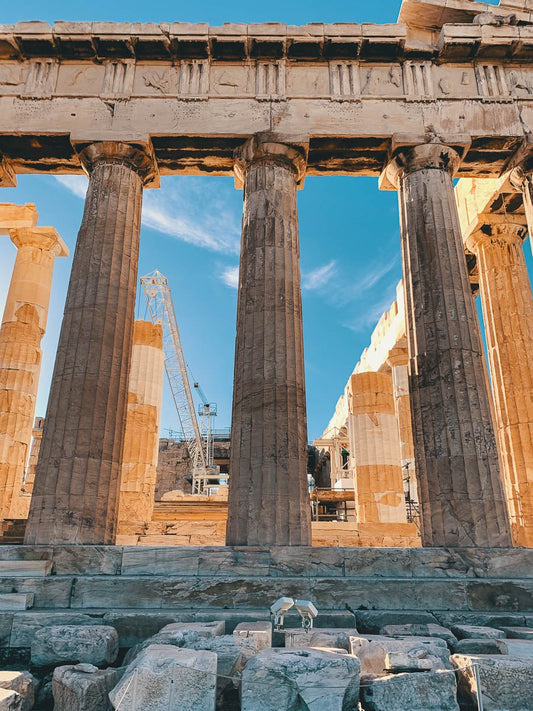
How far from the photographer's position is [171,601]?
1017 centimetres

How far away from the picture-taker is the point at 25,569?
10812 millimetres

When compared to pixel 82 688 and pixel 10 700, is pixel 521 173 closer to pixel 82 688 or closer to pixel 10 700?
pixel 82 688

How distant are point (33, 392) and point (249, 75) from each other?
14.4 metres

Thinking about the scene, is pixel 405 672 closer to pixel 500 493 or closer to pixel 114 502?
pixel 500 493

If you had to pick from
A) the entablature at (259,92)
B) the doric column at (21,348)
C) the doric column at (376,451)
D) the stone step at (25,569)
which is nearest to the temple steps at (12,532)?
the doric column at (21,348)

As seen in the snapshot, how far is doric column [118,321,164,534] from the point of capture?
22.3 m

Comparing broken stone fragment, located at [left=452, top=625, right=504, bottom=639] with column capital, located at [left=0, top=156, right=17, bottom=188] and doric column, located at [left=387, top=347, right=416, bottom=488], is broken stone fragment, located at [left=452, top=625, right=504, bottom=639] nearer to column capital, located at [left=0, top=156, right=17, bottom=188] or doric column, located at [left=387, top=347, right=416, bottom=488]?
column capital, located at [left=0, top=156, right=17, bottom=188]

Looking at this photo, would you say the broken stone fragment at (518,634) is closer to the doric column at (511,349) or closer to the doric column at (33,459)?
the doric column at (511,349)

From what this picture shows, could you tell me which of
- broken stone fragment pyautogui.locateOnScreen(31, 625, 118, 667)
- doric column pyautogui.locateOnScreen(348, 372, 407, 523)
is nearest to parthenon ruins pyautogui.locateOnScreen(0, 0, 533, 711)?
broken stone fragment pyautogui.locateOnScreen(31, 625, 118, 667)

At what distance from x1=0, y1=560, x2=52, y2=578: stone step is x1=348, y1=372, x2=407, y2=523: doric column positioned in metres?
16.3

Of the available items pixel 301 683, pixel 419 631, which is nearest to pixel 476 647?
pixel 419 631

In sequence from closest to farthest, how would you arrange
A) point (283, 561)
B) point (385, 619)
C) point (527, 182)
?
point (385, 619) < point (283, 561) < point (527, 182)

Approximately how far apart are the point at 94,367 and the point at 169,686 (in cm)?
927

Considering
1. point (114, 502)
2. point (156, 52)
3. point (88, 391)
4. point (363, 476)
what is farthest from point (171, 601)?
point (363, 476)
